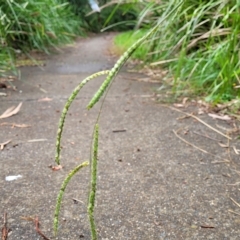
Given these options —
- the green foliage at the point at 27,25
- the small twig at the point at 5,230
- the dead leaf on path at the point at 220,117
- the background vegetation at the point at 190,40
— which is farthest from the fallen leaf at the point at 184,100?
the small twig at the point at 5,230

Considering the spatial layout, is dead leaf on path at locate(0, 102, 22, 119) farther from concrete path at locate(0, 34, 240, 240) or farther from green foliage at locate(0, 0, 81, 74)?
green foliage at locate(0, 0, 81, 74)

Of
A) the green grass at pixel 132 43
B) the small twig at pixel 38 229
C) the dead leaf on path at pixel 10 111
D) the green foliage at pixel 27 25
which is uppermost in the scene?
the green foliage at pixel 27 25

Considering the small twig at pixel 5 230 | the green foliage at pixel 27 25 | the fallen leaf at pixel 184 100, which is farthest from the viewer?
the green foliage at pixel 27 25

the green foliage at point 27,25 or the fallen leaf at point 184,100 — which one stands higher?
the green foliage at point 27,25

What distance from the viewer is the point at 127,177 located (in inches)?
36.2

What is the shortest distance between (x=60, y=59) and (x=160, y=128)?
2.54 metres

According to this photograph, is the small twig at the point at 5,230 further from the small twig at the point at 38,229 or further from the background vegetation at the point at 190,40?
the background vegetation at the point at 190,40

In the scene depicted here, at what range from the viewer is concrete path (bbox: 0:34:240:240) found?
2.28 feet

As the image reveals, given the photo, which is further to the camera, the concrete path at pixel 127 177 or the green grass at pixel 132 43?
the green grass at pixel 132 43

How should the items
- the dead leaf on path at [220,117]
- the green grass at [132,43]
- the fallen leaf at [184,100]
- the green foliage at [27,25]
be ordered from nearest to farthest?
the dead leaf on path at [220,117], the fallen leaf at [184,100], the green foliage at [27,25], the green grass at [132,43]

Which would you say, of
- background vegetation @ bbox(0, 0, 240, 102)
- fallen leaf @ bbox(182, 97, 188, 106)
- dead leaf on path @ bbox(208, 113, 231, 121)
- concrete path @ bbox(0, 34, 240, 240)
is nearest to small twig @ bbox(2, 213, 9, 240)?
concrete path @ bbox(0, 34, 240, 240)

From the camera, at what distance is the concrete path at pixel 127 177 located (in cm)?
70

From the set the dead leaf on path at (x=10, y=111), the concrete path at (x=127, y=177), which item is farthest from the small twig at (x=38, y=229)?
the dead leaf on path at (x=10, y=111)

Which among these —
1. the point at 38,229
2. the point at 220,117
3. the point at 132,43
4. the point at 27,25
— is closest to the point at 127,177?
the point at 38,229
